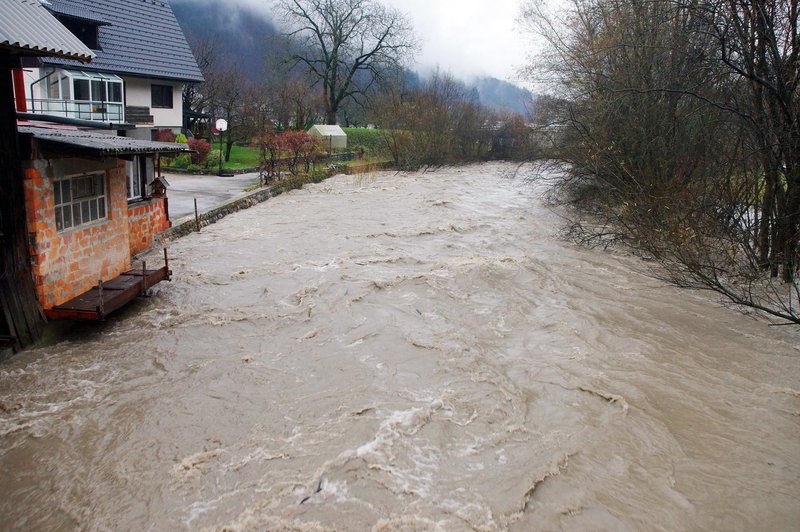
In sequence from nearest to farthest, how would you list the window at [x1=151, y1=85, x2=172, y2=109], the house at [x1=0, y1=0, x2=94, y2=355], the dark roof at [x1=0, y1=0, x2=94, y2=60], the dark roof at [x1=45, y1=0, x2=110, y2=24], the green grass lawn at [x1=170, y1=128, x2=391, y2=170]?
the dark roof at [x1=0, y1=0, x2=94, y2=60]
the house at [x1=0, y1=0, x2=94, y2=355]
the dark roof at [x1=45, y1=0, x2=110, y2=24]
the window at [x1=151, y1=85, x2=172, y2=109]
the green grass lawn at [x1=170, y1=128, x2=391, y2=170]

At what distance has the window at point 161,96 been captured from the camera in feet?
87.4

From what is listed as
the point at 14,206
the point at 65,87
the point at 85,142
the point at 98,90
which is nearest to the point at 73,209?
the point at 85,142

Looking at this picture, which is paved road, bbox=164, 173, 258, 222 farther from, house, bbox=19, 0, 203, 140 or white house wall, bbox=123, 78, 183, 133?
white house wall, bbox=123, 78, 183, 133

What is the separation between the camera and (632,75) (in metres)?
14.1

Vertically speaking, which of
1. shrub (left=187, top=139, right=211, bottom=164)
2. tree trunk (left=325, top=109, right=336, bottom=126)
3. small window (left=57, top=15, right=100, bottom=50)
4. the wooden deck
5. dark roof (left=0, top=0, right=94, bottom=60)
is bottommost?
the wooden deck

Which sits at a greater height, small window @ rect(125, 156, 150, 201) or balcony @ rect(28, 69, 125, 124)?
balcony @ rect(28, 69, 125, 124)

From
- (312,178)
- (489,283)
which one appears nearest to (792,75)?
(489,283)

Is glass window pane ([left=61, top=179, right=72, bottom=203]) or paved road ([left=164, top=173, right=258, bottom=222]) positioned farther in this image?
paved road ([left=164, top=173, right=258, bottom=222])

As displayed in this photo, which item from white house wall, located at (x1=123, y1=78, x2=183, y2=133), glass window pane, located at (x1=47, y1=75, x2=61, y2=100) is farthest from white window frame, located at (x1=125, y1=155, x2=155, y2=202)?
white house wall, located at (x1=123, y1=78, x2=183, y2=133)

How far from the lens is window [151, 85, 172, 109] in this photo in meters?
26.6

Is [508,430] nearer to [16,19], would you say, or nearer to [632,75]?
[16,19]

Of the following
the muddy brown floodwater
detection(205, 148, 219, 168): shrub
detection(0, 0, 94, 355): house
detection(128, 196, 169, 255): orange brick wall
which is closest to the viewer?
the muddy brown floodwater

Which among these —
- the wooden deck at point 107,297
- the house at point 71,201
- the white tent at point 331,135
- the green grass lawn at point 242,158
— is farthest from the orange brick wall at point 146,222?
the white tent at point 331,135

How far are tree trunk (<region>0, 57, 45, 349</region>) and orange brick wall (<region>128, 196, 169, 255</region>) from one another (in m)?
4.67
